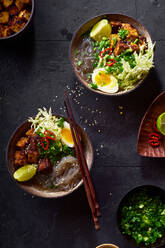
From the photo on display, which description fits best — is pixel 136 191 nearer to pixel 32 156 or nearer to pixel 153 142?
pixel 153 142

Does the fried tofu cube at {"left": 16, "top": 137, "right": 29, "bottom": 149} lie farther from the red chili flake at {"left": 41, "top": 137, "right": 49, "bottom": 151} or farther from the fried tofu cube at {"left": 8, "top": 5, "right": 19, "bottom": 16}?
the fried tofu cube at {"left": 8, "top": 5, "right": 19, "bottom": 16}

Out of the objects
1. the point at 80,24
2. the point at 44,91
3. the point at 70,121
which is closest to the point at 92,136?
the point at 70,121

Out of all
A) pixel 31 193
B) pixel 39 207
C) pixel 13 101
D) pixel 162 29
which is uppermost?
pixel 162 29

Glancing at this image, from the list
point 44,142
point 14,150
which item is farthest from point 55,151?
point 14,150

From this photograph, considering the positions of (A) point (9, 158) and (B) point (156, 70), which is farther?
(B) point (156, 70)

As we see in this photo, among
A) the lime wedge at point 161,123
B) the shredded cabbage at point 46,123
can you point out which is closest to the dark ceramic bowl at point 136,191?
the lime wedge at point 161,123

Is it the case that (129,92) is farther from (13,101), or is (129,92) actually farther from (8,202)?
(8,202)
